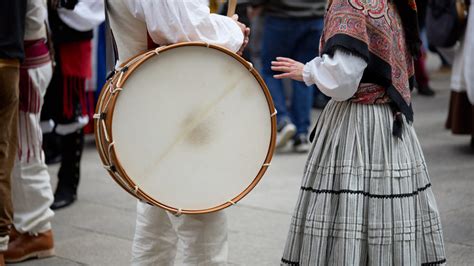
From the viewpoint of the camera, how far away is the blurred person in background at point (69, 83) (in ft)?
18.5

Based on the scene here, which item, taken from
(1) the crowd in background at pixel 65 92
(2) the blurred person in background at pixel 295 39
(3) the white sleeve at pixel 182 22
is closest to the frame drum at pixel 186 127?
(3) the white sleeve at pixel 182 22

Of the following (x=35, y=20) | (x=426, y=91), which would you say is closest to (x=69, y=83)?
(x=35, y=20)

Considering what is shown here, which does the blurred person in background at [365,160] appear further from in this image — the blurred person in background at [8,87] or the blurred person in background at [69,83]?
the blurred person in background at [69,83]

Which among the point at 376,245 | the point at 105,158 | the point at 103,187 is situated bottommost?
the point at 103,187

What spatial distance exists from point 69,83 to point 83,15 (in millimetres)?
466

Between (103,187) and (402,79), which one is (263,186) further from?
(402,79)

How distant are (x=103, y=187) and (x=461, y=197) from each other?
2.54 meters

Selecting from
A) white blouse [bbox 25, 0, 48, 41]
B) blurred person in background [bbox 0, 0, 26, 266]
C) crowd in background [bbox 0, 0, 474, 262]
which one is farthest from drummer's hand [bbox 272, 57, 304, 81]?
white blouse [bbox 25, 0, 48, 41]

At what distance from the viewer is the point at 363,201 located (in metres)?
3.42

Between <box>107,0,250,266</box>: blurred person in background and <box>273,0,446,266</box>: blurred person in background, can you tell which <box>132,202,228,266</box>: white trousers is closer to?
<box>107,0,250,266</box>: blurred person in background

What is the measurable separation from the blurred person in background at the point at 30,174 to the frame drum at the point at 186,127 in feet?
4.48

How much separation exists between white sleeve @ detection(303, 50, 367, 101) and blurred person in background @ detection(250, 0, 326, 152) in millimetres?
4128

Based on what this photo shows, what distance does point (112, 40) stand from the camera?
354cm

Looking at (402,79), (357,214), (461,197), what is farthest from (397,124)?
(461,197)
